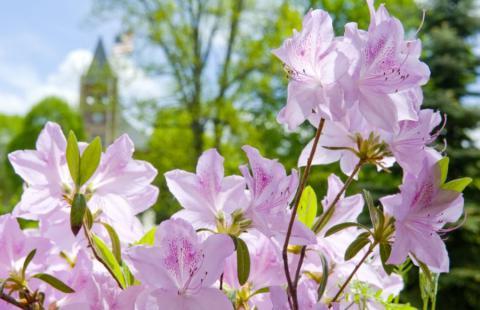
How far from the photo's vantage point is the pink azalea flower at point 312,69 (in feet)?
1.47

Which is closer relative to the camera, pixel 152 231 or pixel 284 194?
pixel 284 194

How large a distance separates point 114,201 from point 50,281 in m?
0.09

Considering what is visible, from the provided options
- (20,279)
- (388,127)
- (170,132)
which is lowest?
(170,132)

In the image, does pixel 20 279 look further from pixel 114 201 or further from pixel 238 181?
pixel 238 181

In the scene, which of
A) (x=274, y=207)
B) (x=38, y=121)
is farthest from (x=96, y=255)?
(x=38, y=121)

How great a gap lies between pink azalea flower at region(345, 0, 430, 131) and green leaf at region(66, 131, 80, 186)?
0.22 m

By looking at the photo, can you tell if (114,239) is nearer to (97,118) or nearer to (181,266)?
(181,266)

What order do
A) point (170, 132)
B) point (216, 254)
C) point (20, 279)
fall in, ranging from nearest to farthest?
point (216, 254), point (20, 279), point (170, 132)

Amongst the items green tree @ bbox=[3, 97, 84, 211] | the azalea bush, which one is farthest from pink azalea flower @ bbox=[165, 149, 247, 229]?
green tree @ bbox=[3, 97, 84, 211]

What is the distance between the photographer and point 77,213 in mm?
440

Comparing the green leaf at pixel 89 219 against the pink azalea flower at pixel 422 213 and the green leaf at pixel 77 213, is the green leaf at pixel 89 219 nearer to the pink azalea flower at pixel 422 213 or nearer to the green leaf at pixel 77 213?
the green leaf at pixel 77 213

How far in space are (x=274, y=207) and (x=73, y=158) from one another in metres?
0.16

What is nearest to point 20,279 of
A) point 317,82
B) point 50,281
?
point 50,281

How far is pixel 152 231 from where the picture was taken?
22.1 inches
